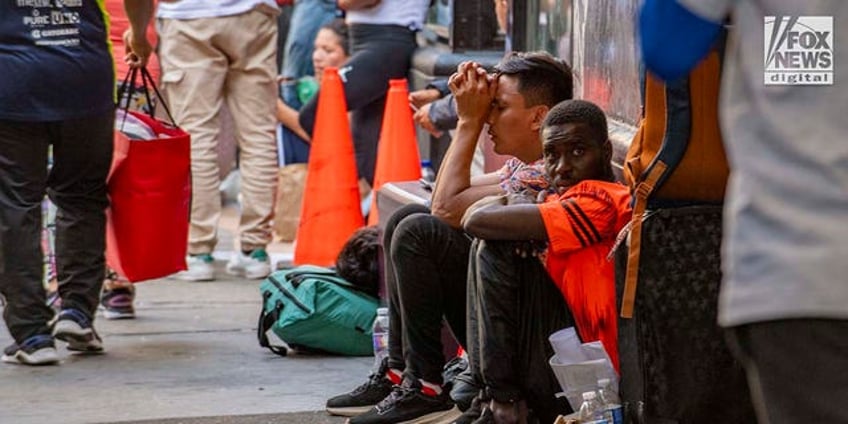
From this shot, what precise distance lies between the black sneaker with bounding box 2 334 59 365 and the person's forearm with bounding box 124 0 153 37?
1.28 metres

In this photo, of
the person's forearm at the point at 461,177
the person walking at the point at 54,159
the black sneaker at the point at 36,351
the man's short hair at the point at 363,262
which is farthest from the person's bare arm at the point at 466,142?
the black sneaker at the point at 36,351

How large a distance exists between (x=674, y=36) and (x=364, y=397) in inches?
122

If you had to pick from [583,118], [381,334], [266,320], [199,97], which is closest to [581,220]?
[583,118]

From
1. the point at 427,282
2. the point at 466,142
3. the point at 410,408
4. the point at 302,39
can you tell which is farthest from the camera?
the point at 302,39

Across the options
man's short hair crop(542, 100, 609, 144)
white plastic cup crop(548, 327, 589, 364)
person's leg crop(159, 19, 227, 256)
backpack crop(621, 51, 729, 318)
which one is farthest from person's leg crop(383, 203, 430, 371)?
person's leg crop(159, 19, 227, 256)

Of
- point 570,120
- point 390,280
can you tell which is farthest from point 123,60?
point 570,120

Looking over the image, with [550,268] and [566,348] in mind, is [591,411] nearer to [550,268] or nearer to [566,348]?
[566,348]

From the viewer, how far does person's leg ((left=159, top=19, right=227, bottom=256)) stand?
8281mm

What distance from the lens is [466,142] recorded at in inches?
194

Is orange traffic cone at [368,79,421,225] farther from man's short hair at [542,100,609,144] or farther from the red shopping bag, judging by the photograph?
man's short hair at [542,100,609,144]

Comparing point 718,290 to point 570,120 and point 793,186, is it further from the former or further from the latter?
point 793,186

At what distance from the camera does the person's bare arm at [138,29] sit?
21.8 ft

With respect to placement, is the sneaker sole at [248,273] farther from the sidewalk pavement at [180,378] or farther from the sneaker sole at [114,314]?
the sneaker sole at [114,314]

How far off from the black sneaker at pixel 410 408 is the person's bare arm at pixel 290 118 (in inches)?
176
